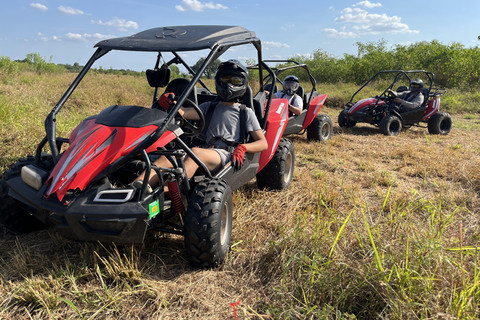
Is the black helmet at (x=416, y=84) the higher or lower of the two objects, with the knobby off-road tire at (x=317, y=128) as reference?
higher

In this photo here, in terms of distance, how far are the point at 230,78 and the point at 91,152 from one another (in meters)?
1.35

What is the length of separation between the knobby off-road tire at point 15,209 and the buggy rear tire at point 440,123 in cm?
814

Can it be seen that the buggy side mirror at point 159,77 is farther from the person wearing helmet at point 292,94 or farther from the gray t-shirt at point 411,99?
the gray t-shirt at point 411,99

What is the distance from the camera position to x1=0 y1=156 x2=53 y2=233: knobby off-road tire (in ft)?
8.46

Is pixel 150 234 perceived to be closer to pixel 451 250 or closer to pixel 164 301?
pixel 164 301

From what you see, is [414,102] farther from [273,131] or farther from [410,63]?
[410,63]

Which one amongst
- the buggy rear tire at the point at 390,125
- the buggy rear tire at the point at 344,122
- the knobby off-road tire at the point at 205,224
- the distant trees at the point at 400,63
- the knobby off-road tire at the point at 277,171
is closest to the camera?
the knobby off-road tire at the point at 205,224

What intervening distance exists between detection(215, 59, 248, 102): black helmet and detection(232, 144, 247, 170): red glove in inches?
20.6

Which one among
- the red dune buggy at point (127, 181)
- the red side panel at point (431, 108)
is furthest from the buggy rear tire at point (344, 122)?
the red dune buggy at point (127, 181)

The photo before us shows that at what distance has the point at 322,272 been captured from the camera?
2.18 meters

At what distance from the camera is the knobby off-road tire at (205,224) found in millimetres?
2262

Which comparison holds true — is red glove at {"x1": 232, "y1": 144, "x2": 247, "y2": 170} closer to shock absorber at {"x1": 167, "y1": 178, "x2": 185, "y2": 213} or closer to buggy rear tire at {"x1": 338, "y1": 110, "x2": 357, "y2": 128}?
shock absorber at {"x1": 167, "y1": 178, "x2": 185, "y2": 213}

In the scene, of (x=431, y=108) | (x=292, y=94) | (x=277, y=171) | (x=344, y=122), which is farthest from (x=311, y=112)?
(x=431, y=108)

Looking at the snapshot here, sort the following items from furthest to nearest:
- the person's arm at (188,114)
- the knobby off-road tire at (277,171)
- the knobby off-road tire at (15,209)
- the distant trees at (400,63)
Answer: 1. the distant trees at (400,63)
2. the knobby off-road tire at (277,171)
3. the person's arm at (188,114)
4. the knobby off-road tire at (15,209)
